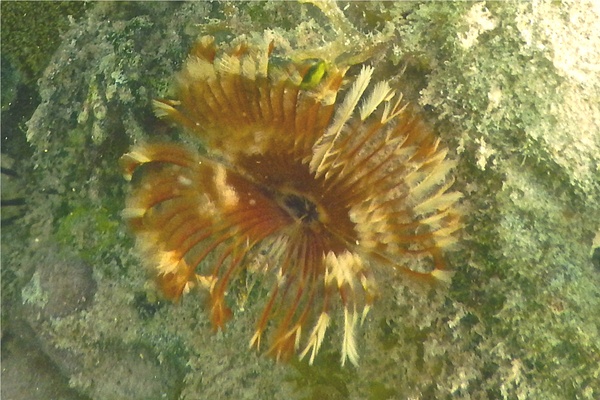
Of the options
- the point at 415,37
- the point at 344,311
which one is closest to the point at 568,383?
the point at 344,311

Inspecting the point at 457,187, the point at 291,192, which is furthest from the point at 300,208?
the point at 457,187

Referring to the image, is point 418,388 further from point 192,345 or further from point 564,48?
point 564,48

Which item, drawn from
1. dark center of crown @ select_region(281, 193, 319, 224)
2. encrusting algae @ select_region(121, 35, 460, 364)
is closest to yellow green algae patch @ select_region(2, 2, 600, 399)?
encrusting algae @ select_region(121, 35, 460, 364)

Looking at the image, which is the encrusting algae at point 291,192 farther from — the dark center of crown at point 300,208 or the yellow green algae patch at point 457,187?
the yellow green algae patch at point 457,187

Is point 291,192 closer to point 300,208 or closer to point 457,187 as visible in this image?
point 300,208

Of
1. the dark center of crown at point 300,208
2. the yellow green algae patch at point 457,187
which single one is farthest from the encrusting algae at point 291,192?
the yellow green algae patch at point 457,187

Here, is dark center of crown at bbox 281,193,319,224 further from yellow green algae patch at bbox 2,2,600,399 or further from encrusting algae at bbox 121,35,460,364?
yellow green algae patch at bbox 2,2,600,399

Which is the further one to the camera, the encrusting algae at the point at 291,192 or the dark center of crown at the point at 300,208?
the dark center of crown at the point at 300,208
